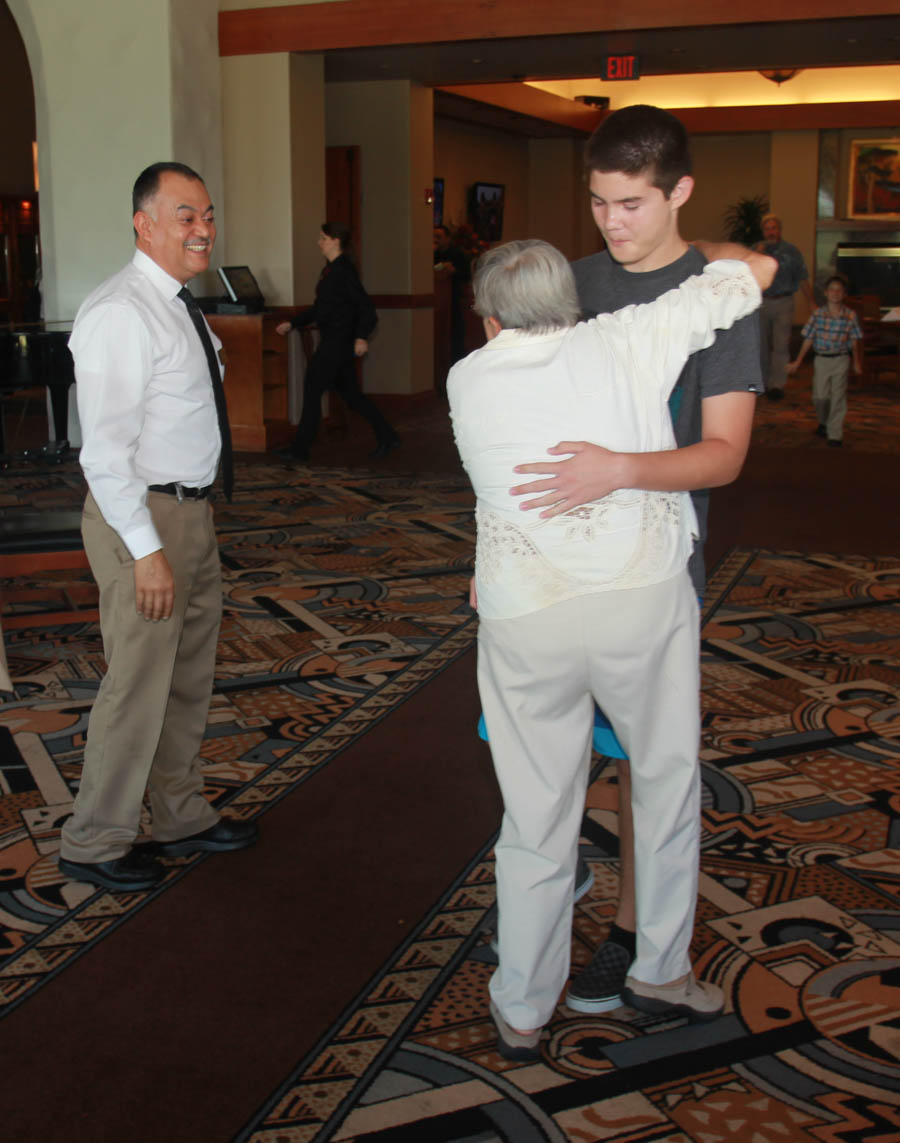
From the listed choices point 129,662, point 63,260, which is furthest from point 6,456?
point 129,662

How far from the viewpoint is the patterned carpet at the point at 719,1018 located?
209cm

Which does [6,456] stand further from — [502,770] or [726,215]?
[726,215]

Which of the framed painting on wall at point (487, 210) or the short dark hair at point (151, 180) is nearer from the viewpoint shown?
the short dark hair at point (151, 180)

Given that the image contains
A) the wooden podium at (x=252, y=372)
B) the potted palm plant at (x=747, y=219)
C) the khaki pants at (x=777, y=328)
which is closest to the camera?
the wooden podium at (x=252, y=372)

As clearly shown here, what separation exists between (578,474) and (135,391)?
1.16m

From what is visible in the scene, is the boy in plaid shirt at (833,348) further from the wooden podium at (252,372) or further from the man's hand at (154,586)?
the man's hand at (154,586)

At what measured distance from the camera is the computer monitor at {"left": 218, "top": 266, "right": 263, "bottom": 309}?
944 centimetres

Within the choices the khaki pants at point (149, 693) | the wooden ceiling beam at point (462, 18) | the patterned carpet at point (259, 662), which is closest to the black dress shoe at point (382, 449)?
the patterned carpet at point (259, 662)

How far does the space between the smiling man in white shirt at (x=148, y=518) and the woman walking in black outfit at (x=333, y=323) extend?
601 centimetres

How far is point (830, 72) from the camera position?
17203mm

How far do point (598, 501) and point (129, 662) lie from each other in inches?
50.2

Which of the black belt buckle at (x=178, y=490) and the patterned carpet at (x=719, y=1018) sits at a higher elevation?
the black belt buckle at (x=178, y=490)

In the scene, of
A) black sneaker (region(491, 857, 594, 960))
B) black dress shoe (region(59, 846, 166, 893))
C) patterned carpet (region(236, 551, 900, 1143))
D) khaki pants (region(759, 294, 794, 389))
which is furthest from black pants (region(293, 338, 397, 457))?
black sneaker (region(491, 857, 594, 960))

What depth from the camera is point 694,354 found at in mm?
2135
